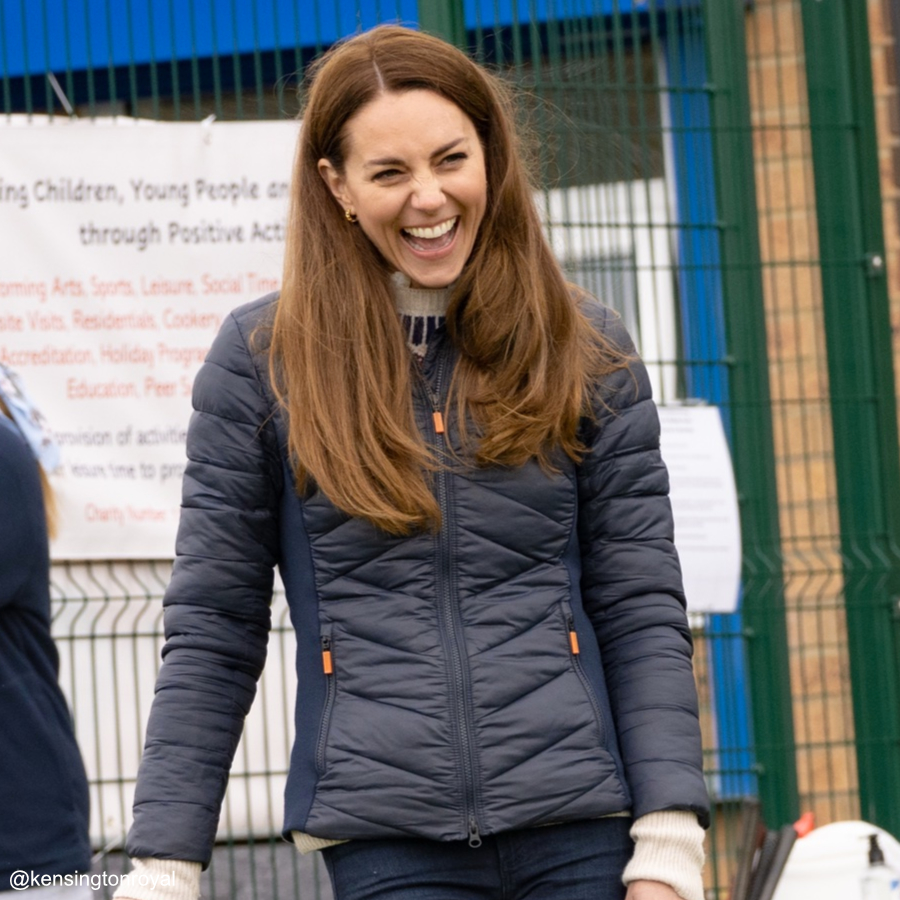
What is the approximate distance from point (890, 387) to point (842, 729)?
1068 mm

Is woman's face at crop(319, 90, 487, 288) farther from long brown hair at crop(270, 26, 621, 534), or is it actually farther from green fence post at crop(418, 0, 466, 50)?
green fence post at crop(418, 0, 466, 50)

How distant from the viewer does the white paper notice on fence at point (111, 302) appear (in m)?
4.59

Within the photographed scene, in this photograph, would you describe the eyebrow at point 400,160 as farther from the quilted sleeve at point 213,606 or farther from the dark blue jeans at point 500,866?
the dark blue jeans at point 500,866

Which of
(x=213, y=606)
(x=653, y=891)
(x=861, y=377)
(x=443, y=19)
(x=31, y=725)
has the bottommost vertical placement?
(x=653, y=891)

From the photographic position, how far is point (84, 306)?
15.1 ft

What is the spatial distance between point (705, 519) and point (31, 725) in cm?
228

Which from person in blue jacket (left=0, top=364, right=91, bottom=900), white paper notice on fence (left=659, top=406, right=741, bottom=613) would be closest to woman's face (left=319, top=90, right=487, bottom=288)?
person in blue jacket (left=0, top=364, right=91, bottom=900)

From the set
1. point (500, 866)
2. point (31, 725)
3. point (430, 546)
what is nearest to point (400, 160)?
point (430, 546)

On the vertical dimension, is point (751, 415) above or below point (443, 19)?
below

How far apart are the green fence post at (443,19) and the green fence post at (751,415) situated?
775 millimetres

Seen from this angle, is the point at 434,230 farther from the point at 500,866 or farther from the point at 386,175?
the point at 500,866

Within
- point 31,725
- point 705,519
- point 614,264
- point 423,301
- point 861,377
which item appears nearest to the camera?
point 423,301

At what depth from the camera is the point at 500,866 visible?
81.7 inches

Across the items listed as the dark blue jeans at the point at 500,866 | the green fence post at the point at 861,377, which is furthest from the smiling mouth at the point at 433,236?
the green fence post at the point at 861,377
